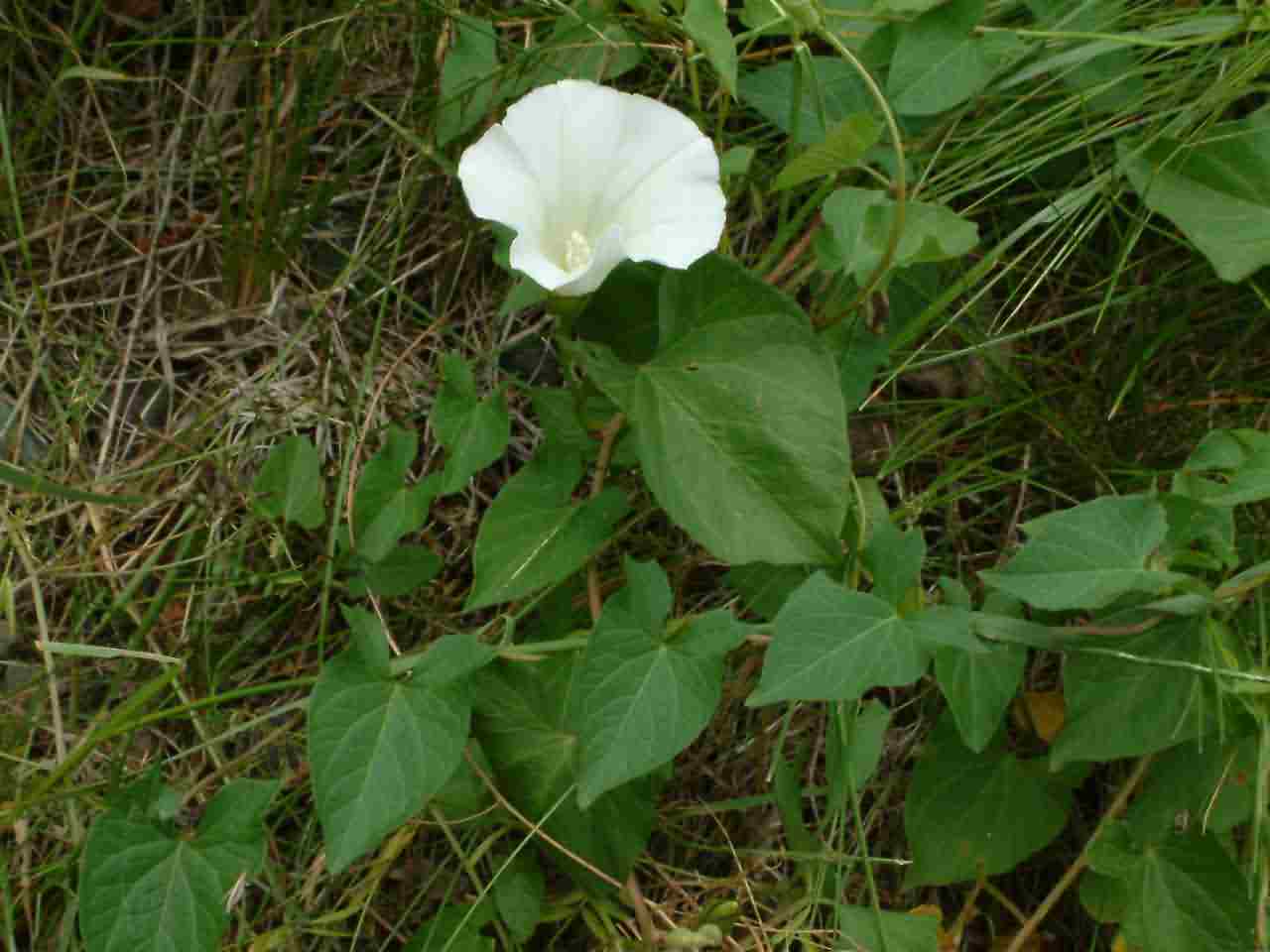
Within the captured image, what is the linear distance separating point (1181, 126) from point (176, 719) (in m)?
1.27

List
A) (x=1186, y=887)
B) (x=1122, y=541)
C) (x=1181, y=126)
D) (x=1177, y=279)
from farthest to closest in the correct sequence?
(x=1177, y=279)
(x=1181, y=126)
(x=1186, y=887)
(x=1122, y=541)

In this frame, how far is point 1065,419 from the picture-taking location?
5.23ft

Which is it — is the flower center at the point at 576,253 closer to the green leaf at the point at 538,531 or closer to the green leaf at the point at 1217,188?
the green leaf at the point at 538,531

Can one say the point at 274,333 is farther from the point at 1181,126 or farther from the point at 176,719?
the point at 1181,126

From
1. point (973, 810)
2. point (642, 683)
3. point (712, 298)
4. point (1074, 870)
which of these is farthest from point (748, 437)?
point (1074, 870)

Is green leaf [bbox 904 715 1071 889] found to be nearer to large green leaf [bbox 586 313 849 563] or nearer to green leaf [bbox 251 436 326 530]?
large green leaf [bbox 586 313 849 563]

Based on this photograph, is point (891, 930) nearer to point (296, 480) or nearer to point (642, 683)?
point (642, 683)

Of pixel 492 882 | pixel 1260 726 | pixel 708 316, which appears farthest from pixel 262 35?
pixel 1260 726

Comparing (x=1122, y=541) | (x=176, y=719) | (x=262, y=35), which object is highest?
(x=262, y=35)

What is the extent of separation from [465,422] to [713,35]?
454mm

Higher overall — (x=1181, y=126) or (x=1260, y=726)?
(x=1181, y=126)

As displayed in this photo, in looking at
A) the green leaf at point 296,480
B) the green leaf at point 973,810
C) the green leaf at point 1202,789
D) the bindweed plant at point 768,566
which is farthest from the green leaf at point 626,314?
the green leaf at point 1202,789

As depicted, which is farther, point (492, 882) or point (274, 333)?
point (274, 333)

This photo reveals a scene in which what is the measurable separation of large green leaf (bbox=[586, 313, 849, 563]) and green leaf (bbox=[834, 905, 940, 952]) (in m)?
0.40
